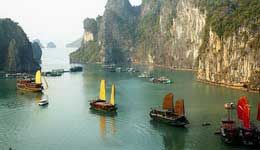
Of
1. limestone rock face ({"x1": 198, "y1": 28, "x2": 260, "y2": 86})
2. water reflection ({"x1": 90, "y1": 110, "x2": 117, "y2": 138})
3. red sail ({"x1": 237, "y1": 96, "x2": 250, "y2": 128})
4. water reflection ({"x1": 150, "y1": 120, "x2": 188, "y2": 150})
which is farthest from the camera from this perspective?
limestone rock face ({"x1": 198, "y1": 28, "x2": 260, "y2": 86})

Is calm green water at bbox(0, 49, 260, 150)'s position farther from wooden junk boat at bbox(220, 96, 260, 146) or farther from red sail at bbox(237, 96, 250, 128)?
red sail at bbox(237, 96, 250, 128)

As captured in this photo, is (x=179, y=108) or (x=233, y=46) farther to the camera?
(x=233, y=46)

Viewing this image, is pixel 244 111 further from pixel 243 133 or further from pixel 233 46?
pixel 233 46

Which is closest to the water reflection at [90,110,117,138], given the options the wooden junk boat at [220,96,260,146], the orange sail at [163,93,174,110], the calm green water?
the calm green water

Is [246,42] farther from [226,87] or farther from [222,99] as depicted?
[222,99]

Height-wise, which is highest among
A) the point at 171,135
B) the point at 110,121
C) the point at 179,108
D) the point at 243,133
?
the point at 179,108

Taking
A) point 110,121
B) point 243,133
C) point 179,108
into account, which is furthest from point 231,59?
point 243,133

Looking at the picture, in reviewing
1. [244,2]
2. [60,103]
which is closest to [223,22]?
[244,2]
